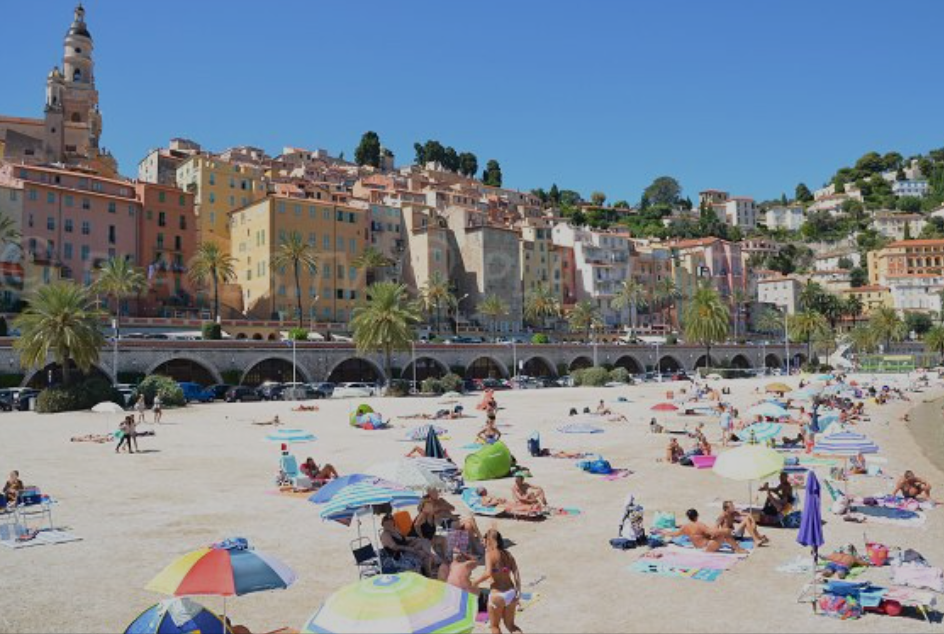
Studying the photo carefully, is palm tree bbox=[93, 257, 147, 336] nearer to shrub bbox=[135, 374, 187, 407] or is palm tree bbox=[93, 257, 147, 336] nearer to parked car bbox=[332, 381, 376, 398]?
shrub bbox=[135, 374, 187, 407]

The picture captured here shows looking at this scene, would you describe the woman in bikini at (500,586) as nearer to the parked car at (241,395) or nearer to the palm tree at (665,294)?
the parked car at (241,395)

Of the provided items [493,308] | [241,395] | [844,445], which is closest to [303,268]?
[493,308]

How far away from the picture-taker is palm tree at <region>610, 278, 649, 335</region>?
4525 inches

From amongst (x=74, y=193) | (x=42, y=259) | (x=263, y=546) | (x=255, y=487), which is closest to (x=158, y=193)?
(x=74, y=193)

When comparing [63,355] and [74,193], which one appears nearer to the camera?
[63,355]

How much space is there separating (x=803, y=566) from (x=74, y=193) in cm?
7446

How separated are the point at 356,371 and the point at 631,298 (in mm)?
58075

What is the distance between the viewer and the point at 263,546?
14.3 m

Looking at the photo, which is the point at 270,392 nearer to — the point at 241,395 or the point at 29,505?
the point at 241,395

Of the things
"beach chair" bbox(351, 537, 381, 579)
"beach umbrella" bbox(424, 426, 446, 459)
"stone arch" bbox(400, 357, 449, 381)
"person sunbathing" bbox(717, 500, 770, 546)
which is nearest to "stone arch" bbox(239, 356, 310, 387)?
"stone arch" bbox(400, 357, 449, 381)

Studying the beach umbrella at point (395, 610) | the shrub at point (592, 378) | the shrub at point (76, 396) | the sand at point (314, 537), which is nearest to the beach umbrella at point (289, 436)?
the sand at point (314, 537)

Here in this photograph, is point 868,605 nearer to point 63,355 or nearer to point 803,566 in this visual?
point 803,566

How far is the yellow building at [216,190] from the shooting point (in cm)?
9044

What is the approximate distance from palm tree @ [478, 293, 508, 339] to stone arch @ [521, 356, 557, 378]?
12.0 metres
